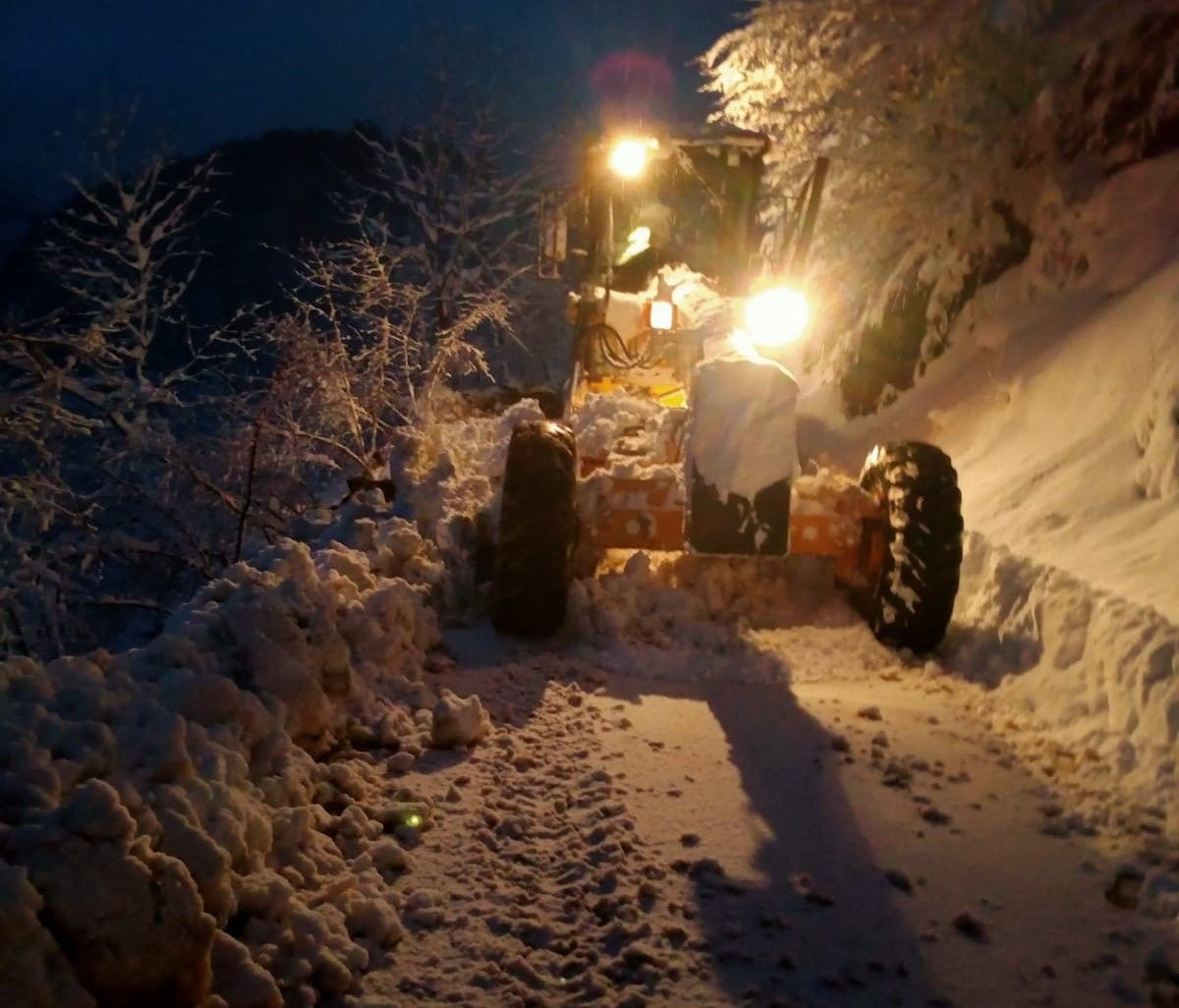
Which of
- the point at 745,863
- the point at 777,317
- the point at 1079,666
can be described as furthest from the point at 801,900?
the point at 777,317

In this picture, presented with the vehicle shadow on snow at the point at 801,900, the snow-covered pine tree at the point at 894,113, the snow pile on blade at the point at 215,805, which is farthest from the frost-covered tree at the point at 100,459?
the snow-covered pine tree at the point at 894,113

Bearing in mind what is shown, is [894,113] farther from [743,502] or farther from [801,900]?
[801,900]

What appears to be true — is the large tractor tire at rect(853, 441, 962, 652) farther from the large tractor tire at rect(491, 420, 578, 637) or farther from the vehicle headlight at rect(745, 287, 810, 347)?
the large tractor tire at rect(491, 420, 578, 637)

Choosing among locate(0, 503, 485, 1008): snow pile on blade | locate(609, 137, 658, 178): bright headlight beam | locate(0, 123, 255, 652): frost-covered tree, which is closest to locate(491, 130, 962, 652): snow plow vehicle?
locate(0, 503, 485, 1008): snow pile on blade

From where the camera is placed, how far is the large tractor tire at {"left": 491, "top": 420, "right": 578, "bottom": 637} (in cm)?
518

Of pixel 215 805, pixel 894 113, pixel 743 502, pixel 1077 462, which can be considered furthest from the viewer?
pixel 894 113

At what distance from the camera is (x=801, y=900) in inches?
124

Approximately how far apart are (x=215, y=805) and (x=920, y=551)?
3.71 meters

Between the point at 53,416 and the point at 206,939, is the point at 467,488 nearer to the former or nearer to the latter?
the point at 206,939

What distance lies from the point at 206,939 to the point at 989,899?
2366 millimetres

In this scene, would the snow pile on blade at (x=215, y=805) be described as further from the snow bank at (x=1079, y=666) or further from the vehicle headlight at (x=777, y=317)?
the vehicle headlight at (x=777, y=317)

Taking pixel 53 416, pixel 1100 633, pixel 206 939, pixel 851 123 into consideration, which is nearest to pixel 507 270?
pixel 851 123

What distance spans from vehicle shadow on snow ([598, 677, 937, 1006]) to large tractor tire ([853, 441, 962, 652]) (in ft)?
4.02

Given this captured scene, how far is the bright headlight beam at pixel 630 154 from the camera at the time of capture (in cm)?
795
